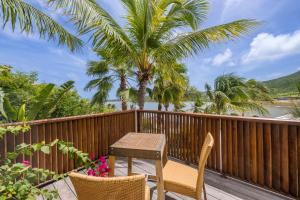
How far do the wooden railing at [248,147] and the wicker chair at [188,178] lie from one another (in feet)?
3.78

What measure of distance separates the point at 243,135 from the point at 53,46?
435 cm

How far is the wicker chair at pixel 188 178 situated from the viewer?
197 centimetres

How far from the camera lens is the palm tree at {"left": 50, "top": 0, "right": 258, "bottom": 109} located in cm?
493

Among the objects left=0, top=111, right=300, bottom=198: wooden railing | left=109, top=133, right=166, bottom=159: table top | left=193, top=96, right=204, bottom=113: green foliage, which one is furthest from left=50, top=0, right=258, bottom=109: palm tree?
left=193, top=96, right=204, bottom=113: green foliage

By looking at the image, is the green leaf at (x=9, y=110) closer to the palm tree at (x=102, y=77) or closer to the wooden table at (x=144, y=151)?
the wooden table at (x=144, y=151)

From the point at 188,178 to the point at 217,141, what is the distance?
144cm

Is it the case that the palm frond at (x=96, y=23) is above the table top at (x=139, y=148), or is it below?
above

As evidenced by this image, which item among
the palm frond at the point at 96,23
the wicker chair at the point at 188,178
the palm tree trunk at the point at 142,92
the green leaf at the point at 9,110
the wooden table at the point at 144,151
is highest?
the palm frond at the point at 96,23

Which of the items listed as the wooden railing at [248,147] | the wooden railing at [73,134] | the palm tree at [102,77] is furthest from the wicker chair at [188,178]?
the palm tree at [102,77]

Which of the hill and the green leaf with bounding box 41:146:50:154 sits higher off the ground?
the hill

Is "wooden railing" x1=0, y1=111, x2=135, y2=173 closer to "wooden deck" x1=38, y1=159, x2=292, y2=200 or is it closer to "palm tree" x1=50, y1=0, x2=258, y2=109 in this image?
Answer: "wooden deck" x1=38, y1=159, x2=292, y2=200

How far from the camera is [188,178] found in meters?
2.24

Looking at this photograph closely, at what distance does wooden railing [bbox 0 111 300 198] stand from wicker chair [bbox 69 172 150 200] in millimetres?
1954

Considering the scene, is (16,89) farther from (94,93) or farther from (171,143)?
(171,143)
